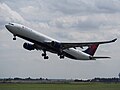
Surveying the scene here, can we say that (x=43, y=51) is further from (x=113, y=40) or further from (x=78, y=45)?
(x=113, y=40)

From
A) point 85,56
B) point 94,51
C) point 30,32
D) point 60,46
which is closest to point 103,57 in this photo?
point 85,56

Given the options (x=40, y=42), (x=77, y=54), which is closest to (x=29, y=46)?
(x=40, y=42)

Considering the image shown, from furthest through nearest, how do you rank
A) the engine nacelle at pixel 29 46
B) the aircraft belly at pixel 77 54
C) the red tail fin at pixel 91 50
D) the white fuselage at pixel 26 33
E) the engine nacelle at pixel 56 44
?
the red tail fin at pixel 91 50 → the aircraft belly at pixel 77 54 → the engine nacelle at pixel 29 46 → the engine nacelle at pixel 56 44 → the white fuselage at pixel 26 33

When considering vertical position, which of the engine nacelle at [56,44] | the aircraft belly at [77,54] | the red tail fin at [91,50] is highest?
the red tail fin at [91,50]

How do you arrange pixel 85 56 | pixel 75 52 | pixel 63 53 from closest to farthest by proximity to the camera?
pixel 63 53
pixel 75 52
pixel 85 56

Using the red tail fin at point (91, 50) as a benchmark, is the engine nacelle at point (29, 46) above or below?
below

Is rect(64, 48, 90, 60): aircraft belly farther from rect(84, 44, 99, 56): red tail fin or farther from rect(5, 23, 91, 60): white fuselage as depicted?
rect(5, 23, 91, 60): white fuselage

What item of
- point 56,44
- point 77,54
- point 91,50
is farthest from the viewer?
point 91,50

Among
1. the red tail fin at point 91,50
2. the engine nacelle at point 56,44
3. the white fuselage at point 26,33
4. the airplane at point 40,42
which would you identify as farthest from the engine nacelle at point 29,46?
the red tail fin at point 91,50

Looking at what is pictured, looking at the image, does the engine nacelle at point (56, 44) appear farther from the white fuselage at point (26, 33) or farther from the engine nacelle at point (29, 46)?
the engine nacelle at point (29, 46)

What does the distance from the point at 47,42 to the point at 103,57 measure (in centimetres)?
2338

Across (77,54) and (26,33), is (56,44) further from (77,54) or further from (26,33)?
(77,54)

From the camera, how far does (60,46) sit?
271 ft

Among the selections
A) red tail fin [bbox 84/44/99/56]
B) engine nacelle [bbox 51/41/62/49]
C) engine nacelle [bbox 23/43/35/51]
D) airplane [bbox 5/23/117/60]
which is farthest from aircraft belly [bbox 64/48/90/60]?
engine nacelle [bbox 23/43/35/51]
